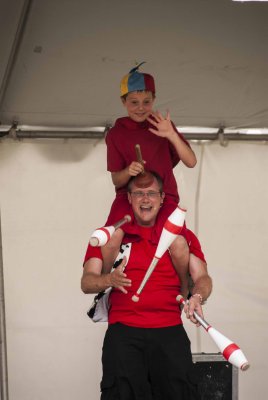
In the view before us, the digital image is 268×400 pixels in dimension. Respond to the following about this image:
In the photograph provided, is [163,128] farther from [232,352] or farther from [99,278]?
[232,352]

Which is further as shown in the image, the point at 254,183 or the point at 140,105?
the point at 254,183

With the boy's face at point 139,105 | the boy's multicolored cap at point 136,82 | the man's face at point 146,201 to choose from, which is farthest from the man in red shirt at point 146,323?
the boy's multicolored cap at point 136,82

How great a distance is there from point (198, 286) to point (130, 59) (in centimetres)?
115

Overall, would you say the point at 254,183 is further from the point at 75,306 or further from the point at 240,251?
the point at 75,306

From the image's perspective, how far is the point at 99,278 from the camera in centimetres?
333

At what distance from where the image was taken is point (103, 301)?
11.6ft

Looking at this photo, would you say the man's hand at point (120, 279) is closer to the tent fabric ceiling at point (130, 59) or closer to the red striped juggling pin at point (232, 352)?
the red striped juggling pin at point (232, 352)

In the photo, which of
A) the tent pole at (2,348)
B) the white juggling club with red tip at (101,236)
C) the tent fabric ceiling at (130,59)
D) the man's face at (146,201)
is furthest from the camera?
the tent pole at (2,348)

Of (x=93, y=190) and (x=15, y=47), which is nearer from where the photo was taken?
(x=15, y=47)

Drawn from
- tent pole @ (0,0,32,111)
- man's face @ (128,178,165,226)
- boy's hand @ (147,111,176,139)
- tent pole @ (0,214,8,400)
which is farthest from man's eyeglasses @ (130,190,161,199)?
tent pole @ (0,214,8,400)

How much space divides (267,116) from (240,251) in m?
0.74

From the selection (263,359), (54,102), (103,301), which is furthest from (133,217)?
(263,359)

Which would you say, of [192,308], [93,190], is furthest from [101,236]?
[93,190]

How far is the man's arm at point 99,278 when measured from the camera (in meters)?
3.12
